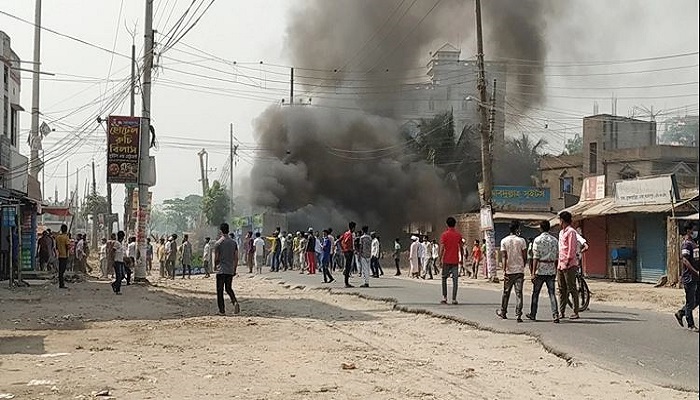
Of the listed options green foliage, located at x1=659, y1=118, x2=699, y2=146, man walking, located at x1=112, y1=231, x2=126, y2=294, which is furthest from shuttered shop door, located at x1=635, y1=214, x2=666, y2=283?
green foliage, located at x1=659, y1=118, x2=699, y2=146

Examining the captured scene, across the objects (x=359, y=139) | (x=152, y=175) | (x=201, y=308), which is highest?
(x=359, y=139)

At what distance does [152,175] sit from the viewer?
71.3 ft

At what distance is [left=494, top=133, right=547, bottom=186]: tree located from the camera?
48.3 meters

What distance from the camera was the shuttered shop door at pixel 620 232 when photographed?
23578 millimetres

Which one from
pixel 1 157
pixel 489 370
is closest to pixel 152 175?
pixel 1 157

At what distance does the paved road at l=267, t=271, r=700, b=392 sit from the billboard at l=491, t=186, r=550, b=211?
2083 cm

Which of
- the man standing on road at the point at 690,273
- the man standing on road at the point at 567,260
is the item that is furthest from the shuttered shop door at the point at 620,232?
the man standing on road at the point at 690,273

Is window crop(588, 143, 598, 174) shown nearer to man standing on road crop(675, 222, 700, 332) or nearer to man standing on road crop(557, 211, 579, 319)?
man standing on road crop(557, 211, 579, 319)

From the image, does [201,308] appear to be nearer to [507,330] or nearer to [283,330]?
[283,330]

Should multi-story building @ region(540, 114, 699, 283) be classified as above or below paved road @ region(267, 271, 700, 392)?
above

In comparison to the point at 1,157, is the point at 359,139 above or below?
above

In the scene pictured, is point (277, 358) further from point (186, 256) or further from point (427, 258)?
point (186, 256)

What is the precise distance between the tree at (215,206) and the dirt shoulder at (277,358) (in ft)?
132

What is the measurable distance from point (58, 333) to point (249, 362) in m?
3.79
